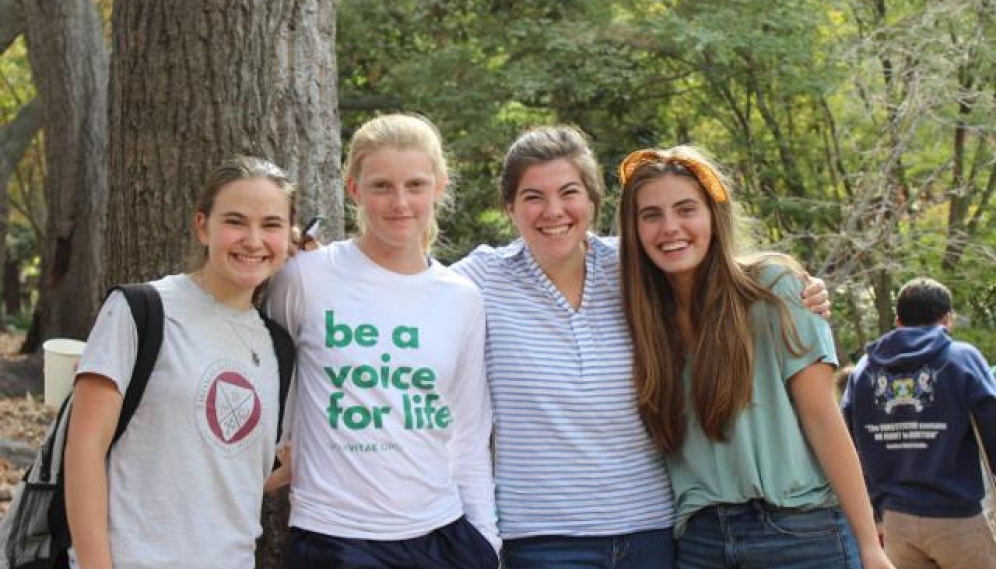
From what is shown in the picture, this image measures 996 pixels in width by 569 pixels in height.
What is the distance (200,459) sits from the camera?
299 cm

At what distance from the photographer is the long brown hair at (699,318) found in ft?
11.3

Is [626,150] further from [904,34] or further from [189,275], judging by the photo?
[189,275]

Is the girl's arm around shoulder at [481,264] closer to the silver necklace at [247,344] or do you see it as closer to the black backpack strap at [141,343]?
the silver necklace at [247,344]

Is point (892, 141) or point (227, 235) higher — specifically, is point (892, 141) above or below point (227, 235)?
above

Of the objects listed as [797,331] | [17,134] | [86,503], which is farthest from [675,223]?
[17,134]

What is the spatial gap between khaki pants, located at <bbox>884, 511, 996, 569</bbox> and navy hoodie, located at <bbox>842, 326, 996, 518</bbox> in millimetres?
53

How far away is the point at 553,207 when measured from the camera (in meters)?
3.53

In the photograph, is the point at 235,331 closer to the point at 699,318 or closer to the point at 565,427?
the point at 565,427

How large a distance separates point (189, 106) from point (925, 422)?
436 cm

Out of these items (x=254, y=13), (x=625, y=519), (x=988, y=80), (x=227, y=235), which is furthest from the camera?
(x=988, y=80)

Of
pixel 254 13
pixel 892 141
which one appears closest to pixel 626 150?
pixel 892 141

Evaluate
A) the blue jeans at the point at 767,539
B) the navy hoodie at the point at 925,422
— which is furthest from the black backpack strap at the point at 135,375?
the navy hoodie at the point at 925,422

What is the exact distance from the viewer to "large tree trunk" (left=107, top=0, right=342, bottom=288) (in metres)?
4.02

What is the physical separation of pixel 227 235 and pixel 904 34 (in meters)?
12.0
